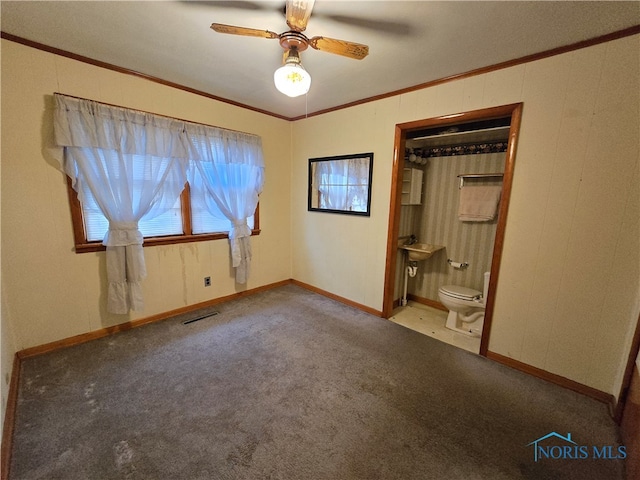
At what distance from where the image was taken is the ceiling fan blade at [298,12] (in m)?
1.36

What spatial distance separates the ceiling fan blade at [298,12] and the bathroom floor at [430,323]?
9.21ft

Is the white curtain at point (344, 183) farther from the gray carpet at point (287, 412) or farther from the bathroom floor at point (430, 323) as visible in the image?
the gray carpet at point (287, 412)

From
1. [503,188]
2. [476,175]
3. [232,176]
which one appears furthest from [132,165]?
[476,175]

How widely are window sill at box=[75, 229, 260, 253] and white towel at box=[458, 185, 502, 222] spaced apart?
8.65 ft

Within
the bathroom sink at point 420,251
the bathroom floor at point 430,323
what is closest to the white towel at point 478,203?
the bathroom sink at point 420,251

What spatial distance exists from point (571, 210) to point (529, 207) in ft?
A: 0.78

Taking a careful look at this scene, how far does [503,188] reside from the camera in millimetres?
2121

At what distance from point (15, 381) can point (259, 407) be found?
1732 mm

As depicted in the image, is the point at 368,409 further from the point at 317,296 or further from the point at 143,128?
the point at 143,128

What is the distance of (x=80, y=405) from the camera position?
5.50 ft

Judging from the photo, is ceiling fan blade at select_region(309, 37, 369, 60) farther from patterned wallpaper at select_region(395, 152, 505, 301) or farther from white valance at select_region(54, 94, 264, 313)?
patterned wallpaper at select_region(395, 152, 505, 301)

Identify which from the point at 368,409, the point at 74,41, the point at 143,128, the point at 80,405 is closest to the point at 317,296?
the point at 368,409

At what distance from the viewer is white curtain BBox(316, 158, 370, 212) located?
3.10m

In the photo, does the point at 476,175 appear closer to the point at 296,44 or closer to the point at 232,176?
the point at 296,44
